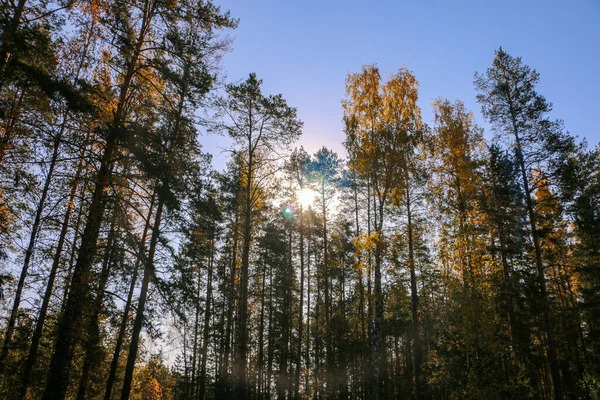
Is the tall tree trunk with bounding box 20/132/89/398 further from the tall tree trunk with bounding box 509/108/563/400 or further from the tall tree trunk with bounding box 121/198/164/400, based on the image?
the tall tree trunk with bounding box 509/108/563/400

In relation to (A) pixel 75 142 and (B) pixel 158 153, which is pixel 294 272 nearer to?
(B) pixel 158 153

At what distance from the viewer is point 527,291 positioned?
20828 mm

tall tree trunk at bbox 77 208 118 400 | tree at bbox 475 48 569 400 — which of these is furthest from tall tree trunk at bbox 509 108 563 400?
tall tree trunk at bbox 77 208 118 400

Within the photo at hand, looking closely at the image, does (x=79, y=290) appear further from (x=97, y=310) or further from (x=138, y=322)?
(x=138, y=322)

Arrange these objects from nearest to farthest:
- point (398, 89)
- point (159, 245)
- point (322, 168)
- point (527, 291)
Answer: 1. point (159, 245)
2. point (398, 89)
3. point (527, 291)
4. point (322, 168)

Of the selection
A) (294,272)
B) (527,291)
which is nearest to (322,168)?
(294,272)

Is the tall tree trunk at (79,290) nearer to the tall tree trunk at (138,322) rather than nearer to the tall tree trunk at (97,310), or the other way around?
the tall tree trunk at (97,310)

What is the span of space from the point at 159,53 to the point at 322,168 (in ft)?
48.8

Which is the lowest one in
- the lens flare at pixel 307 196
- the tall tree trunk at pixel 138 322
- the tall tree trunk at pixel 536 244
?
the tall tree trunk at pixel 138 322

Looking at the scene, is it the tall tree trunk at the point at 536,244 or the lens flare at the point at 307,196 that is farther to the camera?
the lens flare at the point at 307,196

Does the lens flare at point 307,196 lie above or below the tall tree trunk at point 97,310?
above

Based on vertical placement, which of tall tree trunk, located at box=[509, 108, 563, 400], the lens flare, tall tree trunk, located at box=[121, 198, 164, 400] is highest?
the lens flare

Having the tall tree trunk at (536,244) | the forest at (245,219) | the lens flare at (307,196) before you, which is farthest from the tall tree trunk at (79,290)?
the tall tree trunk at (536,244)

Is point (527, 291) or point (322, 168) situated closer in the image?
point (527, 291)
